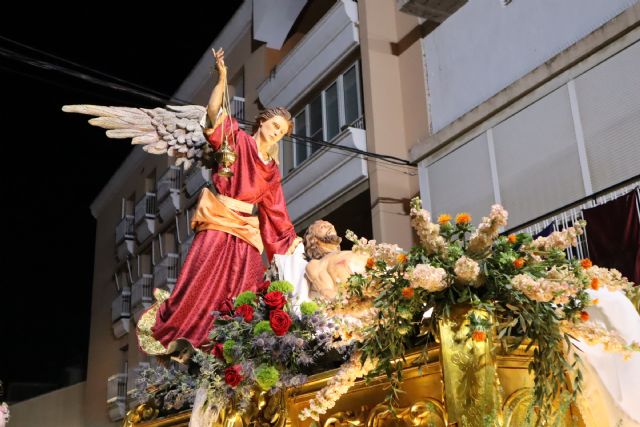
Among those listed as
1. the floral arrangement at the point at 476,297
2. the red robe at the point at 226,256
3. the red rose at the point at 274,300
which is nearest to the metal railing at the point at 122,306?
the red robe at the point at 226,256

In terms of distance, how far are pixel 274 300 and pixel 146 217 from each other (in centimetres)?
1896

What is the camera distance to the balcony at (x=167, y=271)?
20531 mm

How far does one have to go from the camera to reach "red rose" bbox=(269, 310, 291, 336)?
4.17 m

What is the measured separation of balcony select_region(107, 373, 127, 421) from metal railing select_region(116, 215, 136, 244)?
4.35m

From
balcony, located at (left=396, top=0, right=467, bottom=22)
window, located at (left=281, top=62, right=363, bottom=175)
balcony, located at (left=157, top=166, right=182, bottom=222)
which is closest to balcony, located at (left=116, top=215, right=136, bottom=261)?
balcony, located at (left=157, top=166, right=182, bottom=222)

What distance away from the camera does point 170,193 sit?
21203mm

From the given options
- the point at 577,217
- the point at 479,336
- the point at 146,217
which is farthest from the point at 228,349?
the point at 146,217

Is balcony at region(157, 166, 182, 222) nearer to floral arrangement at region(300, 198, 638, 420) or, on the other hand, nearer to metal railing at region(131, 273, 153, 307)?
metal railing at region(131, 273, 153, 307)

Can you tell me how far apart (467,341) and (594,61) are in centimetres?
746

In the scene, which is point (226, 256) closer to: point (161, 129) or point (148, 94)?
point (161, 129)

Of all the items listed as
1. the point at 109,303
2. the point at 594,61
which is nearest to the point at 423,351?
the point at 594,61

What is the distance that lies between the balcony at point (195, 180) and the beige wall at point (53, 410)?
7446mm

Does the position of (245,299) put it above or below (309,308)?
above

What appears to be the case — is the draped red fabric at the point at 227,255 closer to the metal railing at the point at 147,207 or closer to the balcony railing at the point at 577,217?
the balcony railing at the point at 577,217
